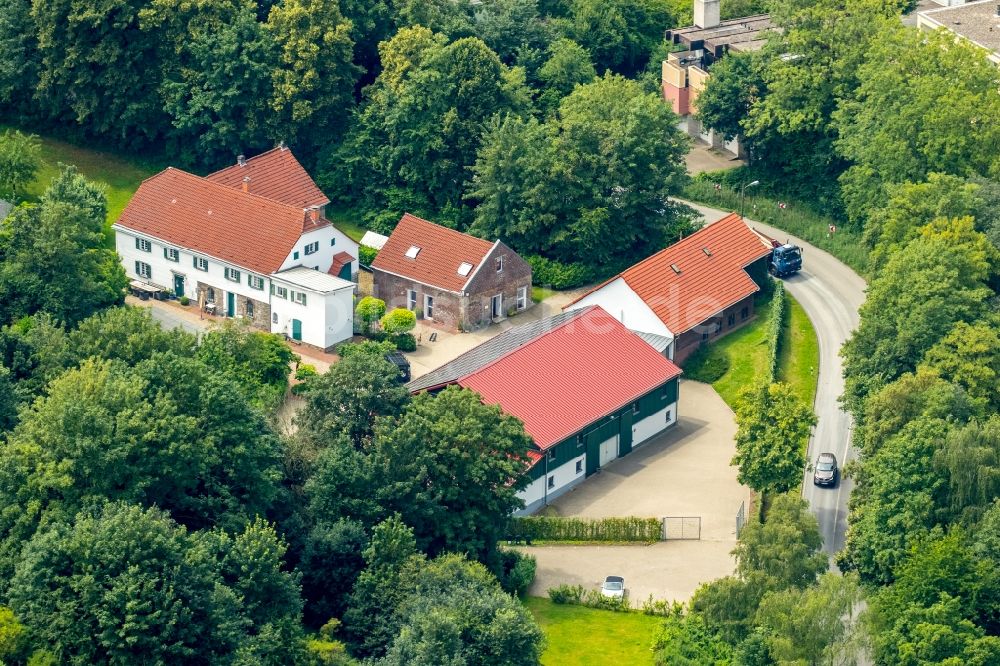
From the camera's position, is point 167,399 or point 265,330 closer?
point 167,399

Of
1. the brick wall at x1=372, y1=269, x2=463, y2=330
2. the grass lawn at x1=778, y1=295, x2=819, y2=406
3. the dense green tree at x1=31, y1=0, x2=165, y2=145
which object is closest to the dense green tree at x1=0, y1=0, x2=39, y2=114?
the dense green tree at x1=31, y1=0, x2=165, y2=145

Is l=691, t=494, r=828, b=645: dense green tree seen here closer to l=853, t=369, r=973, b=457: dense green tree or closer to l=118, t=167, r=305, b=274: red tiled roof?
l=853, t=369, r=973, b=457: dense green tree

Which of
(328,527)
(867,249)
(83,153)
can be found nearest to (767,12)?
(867,249)

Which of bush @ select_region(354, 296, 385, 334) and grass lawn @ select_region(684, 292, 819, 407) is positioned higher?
bush @ select_region(354, 296, 385, 334)

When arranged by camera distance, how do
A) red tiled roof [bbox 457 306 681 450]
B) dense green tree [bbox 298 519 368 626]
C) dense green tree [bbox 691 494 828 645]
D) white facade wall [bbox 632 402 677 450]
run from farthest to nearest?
white facade wall [bbox 632 402 677 450] → red tiled roof [bbox 457 306 681 450] → dense green tree [bbox 298 519 368 626] → dense green tree [bbox 691 494 828 645]

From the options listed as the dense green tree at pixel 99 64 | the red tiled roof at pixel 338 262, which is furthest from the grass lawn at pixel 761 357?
the dense green tree at pixel 99 64

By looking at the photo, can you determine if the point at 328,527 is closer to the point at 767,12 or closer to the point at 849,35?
the point at 849,35

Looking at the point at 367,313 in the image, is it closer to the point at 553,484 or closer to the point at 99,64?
the point at 553,484
